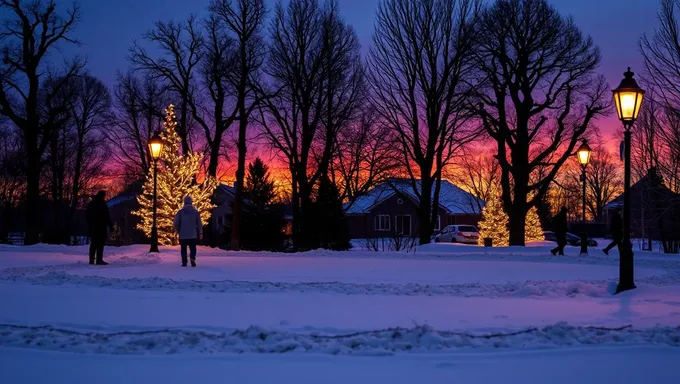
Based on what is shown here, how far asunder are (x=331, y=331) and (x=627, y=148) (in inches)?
277

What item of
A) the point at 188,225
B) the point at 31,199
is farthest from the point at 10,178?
the point at 188,225

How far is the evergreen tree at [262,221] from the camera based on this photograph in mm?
40312

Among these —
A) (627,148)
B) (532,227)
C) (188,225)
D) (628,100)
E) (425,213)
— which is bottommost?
(188,225)

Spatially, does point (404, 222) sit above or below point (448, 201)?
below

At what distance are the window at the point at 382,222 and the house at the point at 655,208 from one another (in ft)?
86.5

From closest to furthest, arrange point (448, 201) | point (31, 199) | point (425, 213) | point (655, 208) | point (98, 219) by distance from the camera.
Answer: point (98, 219) < point (655, 208) < point (31, 199) < point (425, 213) < point (448, 201)

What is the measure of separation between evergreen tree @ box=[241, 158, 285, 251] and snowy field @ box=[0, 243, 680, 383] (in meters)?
26.5

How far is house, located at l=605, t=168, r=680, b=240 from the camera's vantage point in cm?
3040

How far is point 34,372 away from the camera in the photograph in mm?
6270

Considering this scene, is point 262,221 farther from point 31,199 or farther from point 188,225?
point 188,225

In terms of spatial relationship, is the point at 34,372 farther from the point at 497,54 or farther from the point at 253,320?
the point at 497,54

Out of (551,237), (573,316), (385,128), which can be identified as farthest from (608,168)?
(573,316)

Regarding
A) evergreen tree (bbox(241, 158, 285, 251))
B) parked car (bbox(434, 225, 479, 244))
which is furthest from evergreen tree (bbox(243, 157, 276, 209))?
parked car (bbox(434, 225, 479, 244))

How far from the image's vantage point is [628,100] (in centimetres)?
1223
